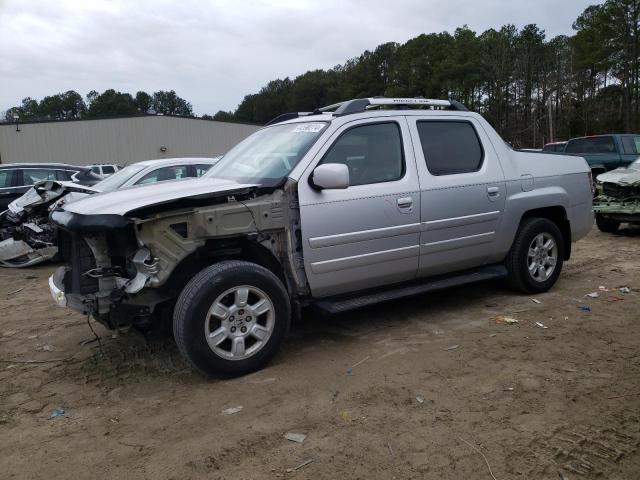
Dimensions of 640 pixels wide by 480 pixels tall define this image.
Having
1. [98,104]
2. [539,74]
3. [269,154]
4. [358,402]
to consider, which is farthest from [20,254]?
[98,104]

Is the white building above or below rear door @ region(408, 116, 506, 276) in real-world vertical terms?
above

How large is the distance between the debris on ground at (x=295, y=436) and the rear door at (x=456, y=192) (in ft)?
7.02

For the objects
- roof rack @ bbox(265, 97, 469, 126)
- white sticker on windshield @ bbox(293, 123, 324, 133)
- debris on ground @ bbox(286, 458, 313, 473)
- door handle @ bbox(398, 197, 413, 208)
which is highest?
roof rack @ bbox(265, 97, 469, 126)

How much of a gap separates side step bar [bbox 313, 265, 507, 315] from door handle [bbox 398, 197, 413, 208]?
2.43 ft

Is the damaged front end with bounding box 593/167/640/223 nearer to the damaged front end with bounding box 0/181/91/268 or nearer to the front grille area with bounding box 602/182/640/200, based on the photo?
the front grille area with bounding box 602/182/640/200

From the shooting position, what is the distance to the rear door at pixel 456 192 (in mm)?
4656

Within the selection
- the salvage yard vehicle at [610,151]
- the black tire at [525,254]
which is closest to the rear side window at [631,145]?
the salvage yard vehicle at [610,151]

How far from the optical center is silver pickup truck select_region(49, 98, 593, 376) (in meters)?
3.63

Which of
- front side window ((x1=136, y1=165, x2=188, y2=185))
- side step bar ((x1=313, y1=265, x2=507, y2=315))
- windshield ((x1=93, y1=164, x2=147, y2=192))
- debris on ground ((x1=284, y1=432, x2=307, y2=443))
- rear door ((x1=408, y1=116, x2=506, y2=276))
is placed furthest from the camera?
front side window ((x1=136, y1=165, x2=188, y2=185))

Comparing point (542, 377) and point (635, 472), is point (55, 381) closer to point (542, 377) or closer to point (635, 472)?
point (542, 377)

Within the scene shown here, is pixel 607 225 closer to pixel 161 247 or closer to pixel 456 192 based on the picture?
pixel 456 192

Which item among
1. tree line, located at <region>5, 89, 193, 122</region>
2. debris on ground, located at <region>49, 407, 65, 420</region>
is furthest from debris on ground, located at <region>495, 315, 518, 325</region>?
tree line, located at <region>5, 89, 193, 122</region>

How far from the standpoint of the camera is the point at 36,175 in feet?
35.8

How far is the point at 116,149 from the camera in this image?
35.2 meters
